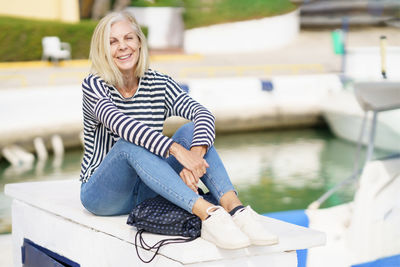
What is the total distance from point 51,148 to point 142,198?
263 inches

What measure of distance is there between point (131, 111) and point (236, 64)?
514 inches

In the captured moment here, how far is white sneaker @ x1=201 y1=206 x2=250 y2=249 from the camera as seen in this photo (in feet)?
7.16

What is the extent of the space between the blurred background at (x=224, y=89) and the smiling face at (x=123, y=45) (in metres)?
3.00

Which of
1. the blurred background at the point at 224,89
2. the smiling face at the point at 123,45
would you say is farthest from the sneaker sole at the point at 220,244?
the blurred background at the point at 224,89

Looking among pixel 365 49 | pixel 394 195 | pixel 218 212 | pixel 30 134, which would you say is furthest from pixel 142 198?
pixel 365 49

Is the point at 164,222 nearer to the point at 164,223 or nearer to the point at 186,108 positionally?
the point at 164,223

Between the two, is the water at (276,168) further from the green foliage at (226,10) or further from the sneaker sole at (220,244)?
the green foliage at (226,10)

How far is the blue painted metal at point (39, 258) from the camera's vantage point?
2.85 meters

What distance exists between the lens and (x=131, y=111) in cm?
275

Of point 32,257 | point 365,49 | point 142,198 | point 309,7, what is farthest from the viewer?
point 309,7

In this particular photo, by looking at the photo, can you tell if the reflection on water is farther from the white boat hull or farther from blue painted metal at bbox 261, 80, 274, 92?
blue painted metal at bbox 261, 80, 274, 92

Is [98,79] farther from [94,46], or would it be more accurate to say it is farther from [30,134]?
[30,134]

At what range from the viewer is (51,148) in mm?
A: 9148

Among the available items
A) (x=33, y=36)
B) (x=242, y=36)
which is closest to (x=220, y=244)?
(x=33, y=36)
